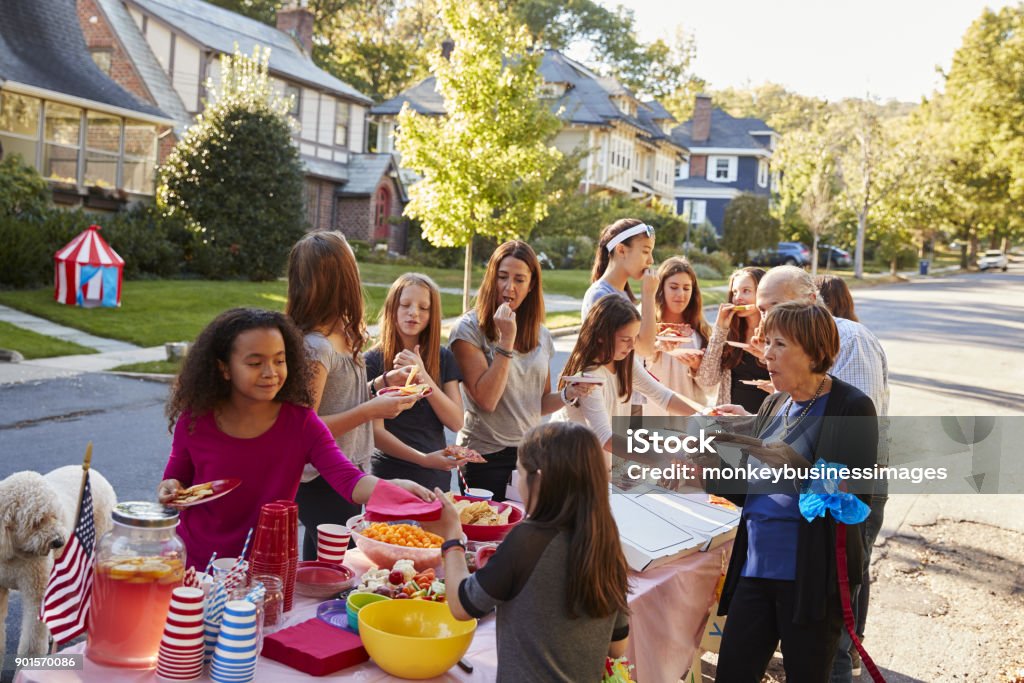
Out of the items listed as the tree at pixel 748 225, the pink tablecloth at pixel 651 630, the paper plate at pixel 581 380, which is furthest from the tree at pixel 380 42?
the pink tablecloth at pixel 651 630

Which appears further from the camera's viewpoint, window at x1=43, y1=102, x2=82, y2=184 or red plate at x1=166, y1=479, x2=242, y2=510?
window at x1=43, y1=102, x2=82, y2=184

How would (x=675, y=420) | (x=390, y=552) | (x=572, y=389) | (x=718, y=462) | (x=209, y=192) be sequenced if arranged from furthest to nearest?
(x=209, y=192) → (x=675, y=420) → (x=572, y=389) → (x=718, y=462) → (x=390, y=552)

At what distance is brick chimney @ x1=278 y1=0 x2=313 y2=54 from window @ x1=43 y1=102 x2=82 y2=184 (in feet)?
56.2

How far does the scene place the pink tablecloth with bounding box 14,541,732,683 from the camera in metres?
2.50

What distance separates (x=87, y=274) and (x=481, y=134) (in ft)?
26.5

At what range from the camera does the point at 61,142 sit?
25.1 m

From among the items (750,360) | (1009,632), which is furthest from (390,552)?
(1009,632)

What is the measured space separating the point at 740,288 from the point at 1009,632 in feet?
8.50

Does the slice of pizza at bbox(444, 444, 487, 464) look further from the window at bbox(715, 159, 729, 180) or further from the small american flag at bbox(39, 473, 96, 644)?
the window at bbox(715, 159, 729, 180)

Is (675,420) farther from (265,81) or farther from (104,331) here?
(265,81)

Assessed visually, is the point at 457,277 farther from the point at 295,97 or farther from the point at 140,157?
the point at 295,97

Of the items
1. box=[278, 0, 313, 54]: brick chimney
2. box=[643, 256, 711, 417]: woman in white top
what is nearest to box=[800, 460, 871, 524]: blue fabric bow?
box=[643, 256, 711, 417]: woman in white top

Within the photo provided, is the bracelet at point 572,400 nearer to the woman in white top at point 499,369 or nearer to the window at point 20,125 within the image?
the woman in white top at point 499,369

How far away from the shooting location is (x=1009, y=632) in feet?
18.4
